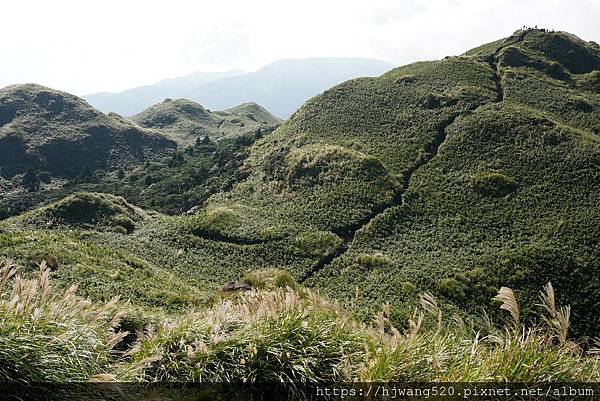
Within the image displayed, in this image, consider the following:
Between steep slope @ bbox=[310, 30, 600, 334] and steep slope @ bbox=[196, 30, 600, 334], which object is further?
steep slope @ bbox=[196, 30, 600, 334]

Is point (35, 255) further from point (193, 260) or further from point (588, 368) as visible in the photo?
point (588, 368)

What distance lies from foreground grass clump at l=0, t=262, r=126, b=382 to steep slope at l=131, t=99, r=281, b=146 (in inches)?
5178

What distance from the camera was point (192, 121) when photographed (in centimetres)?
15825

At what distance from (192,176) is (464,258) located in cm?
5557

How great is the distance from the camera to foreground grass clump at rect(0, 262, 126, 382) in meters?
5.06

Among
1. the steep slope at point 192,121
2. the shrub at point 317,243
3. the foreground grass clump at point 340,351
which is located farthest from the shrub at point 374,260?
the steep slope at point 192,121

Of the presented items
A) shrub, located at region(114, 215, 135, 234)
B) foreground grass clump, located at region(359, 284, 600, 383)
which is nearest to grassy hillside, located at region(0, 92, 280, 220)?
shrub, located at region(114, 215, 135, 234)

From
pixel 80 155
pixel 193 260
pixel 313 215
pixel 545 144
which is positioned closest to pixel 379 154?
pixel 313 215

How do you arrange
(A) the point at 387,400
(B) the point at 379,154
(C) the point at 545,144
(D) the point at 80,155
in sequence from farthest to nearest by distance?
(D) the point at 80,155 < (B) the point at 379,154 < (C) the point at 545,144 < (A) the point at 387,400

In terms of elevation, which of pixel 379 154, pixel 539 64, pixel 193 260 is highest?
pixel 539 64

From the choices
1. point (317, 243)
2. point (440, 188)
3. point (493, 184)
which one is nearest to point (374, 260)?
point (317, 243)

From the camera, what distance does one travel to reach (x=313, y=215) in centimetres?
5397

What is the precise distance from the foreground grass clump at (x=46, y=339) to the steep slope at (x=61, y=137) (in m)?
110

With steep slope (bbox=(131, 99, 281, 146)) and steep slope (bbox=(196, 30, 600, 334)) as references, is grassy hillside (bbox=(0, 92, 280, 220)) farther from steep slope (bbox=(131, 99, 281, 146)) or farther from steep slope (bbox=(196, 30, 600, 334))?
steep slope (bbox=(196, 30, 600, 334))
